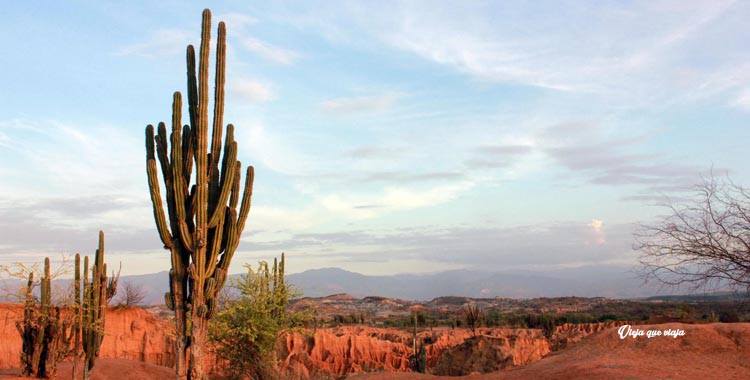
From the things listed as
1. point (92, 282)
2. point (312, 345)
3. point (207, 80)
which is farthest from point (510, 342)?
point (207, 80)

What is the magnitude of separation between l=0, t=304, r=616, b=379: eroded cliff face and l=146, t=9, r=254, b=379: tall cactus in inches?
434

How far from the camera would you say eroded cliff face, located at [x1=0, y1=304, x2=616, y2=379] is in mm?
27359

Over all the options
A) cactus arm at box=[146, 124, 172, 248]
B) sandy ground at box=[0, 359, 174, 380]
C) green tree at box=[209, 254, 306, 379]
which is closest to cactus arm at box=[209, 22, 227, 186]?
cactus arm at box=[146, 124, 172, 248]

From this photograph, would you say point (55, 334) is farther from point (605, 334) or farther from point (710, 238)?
point (710, 238)

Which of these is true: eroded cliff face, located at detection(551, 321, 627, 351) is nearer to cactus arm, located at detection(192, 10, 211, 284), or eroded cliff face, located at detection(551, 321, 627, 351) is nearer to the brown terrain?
the brown terrain

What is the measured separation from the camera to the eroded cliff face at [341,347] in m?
27.4

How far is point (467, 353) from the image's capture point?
90.0 ft

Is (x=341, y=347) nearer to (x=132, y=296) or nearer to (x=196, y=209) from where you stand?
(x=132, y=296)

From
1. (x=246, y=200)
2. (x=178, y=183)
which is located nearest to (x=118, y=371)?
(x=246, y=200)

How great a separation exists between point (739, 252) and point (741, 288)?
73cm

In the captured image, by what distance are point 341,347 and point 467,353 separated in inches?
397

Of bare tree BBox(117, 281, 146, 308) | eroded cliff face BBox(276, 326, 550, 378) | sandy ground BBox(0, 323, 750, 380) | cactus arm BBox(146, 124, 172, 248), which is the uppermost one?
cactus arm BBox(146, 124, 172, 248)

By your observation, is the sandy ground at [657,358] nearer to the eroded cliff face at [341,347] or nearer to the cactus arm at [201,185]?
the cactus arm at [201,185]

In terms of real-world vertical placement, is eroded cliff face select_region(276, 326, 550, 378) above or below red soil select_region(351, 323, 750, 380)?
below
